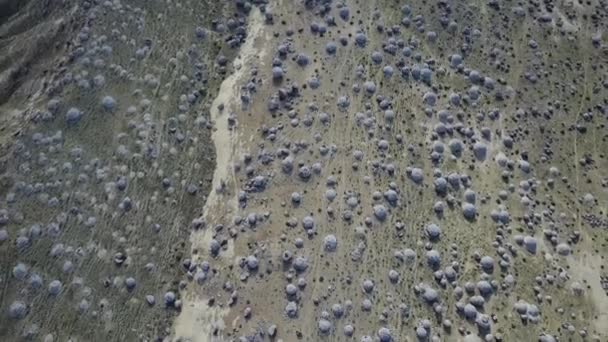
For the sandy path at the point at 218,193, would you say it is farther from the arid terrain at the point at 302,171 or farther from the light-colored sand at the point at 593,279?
the light-colored sand at the point at 593,279

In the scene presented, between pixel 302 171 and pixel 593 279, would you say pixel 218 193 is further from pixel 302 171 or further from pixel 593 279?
pixel 593 279

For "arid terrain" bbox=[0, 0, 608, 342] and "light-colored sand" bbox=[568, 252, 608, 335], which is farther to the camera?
"light-colored sand" bbox=[568, 252, 608, 335]

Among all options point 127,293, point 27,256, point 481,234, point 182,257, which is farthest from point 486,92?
point 27,256

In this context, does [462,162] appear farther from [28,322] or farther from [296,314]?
[28,322]

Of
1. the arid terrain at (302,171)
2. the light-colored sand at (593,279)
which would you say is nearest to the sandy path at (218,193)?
the arid terrain at (302,171)

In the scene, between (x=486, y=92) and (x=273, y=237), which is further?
(x=486, y=92)

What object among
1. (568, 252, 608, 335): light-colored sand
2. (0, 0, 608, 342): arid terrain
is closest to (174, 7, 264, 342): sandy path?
(0, 0, 608, 342): arid terrain

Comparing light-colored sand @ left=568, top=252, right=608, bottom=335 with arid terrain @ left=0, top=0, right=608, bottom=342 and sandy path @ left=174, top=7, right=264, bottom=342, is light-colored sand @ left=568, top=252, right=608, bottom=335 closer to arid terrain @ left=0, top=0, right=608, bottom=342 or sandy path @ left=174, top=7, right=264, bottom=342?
arid terrain @ left=0, top=0, right=608, bottom=342
